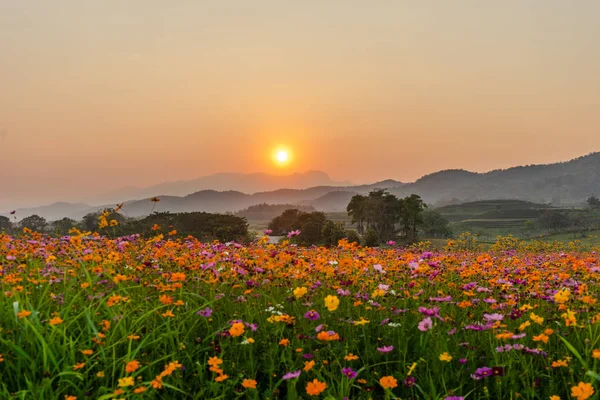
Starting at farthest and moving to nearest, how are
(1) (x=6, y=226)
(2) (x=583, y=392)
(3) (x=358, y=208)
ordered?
(3) (x=358, y=208), (1) (x=6, y=226), (2) (x=583, y=392)

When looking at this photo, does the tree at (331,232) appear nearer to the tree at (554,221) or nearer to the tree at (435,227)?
the tree at (435,227)

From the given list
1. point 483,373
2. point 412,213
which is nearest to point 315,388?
point 483,373

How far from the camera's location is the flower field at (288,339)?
345 centimetres

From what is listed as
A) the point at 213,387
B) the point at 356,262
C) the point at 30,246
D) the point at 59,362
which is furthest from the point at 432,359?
the point at 30,246

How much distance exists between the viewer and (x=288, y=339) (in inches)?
171

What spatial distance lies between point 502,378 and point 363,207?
97.9 meters

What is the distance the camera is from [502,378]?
143 inches

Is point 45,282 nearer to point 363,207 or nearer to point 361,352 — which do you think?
point 361,352

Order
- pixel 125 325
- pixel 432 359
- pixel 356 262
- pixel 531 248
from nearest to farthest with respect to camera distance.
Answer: pixel 432 359, pixel 125 325, pixel 356 262, pixel 531 248

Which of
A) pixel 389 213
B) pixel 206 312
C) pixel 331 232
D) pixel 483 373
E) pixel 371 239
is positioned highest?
pixel 389 213

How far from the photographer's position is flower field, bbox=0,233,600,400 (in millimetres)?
3451

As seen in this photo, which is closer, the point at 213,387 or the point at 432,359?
the point at 213,387

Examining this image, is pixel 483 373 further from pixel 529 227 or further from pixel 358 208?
pixel 529 227

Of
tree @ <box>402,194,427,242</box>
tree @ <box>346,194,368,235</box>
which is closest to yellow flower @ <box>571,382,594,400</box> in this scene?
tree @ <box>402,194,427,242</box>
